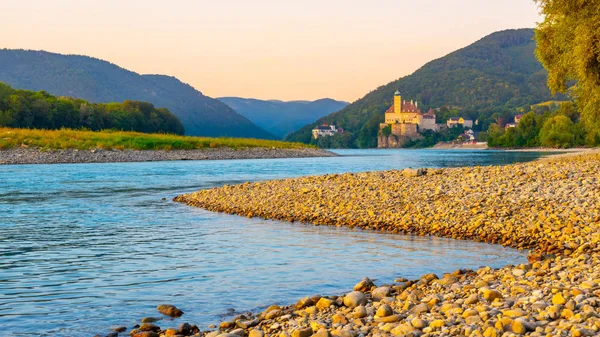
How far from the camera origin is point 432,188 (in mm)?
23516

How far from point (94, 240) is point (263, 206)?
822cm

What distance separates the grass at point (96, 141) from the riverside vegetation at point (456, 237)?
53.0m

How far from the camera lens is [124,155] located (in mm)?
80438

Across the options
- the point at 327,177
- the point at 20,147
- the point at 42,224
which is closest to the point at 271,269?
the point at 42,224

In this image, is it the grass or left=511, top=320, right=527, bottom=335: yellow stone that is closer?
left=511, top=320, right=527, bottom=335: yellow stone

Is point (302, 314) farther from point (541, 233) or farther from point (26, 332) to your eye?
point (541, 233)

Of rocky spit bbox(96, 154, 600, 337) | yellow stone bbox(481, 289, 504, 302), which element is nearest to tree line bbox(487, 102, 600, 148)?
rocky spit bbox(96, 154, 600, 337)

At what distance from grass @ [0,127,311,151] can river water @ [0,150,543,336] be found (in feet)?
184

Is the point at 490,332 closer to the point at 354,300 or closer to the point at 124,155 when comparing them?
the point at 354,300

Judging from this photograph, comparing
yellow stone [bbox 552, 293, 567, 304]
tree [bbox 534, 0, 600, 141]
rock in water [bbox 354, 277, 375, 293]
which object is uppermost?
tree [bbox 534, 0, 600, 141]

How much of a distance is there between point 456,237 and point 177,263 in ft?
25.0

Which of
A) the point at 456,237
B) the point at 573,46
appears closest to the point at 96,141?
the point at 573,46

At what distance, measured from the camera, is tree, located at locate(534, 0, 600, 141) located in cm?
3061

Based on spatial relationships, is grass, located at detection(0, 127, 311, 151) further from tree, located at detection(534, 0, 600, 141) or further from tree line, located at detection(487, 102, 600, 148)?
tree, located at detection(534, 0, 600, 141)
